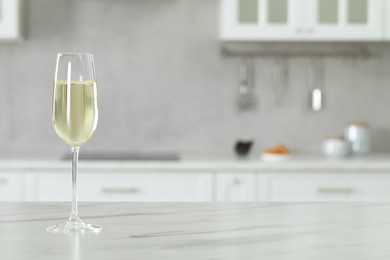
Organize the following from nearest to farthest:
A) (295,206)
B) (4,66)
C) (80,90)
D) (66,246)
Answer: (66,246)
(80,90)
(295,206)
(4,66)

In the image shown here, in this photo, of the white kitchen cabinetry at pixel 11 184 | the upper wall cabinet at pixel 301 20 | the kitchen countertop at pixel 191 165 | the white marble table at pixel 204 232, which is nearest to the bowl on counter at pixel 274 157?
the kitchen countertop at pixel 191 165

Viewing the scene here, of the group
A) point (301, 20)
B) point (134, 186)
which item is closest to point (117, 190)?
point (134, 186)

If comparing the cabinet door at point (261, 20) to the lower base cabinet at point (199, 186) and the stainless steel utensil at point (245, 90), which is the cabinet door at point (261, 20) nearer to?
the stainless steel utensil at point (245, 90)

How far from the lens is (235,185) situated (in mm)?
3482

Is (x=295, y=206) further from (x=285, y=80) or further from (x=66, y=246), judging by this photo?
(x=285, y=80)

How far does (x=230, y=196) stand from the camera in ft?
11.5

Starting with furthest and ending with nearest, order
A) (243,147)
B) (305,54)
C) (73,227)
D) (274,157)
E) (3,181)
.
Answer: (305,54) < (243,147) < (274,157) < (3,181) < (73,227)

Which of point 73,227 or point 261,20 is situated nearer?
point 73,227

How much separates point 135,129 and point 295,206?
2543 millimetres

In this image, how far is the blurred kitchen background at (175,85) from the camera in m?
3.99

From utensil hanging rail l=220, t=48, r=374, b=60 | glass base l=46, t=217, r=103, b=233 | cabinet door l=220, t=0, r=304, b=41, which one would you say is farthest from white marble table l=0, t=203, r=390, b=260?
utensil hanging rail l=220, t=48, r=374, b=60

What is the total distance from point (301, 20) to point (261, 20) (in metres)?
0.19

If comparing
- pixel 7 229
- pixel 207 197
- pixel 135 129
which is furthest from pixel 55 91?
pixel 135 129

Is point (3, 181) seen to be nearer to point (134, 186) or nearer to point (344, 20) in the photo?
point (134, 186)
